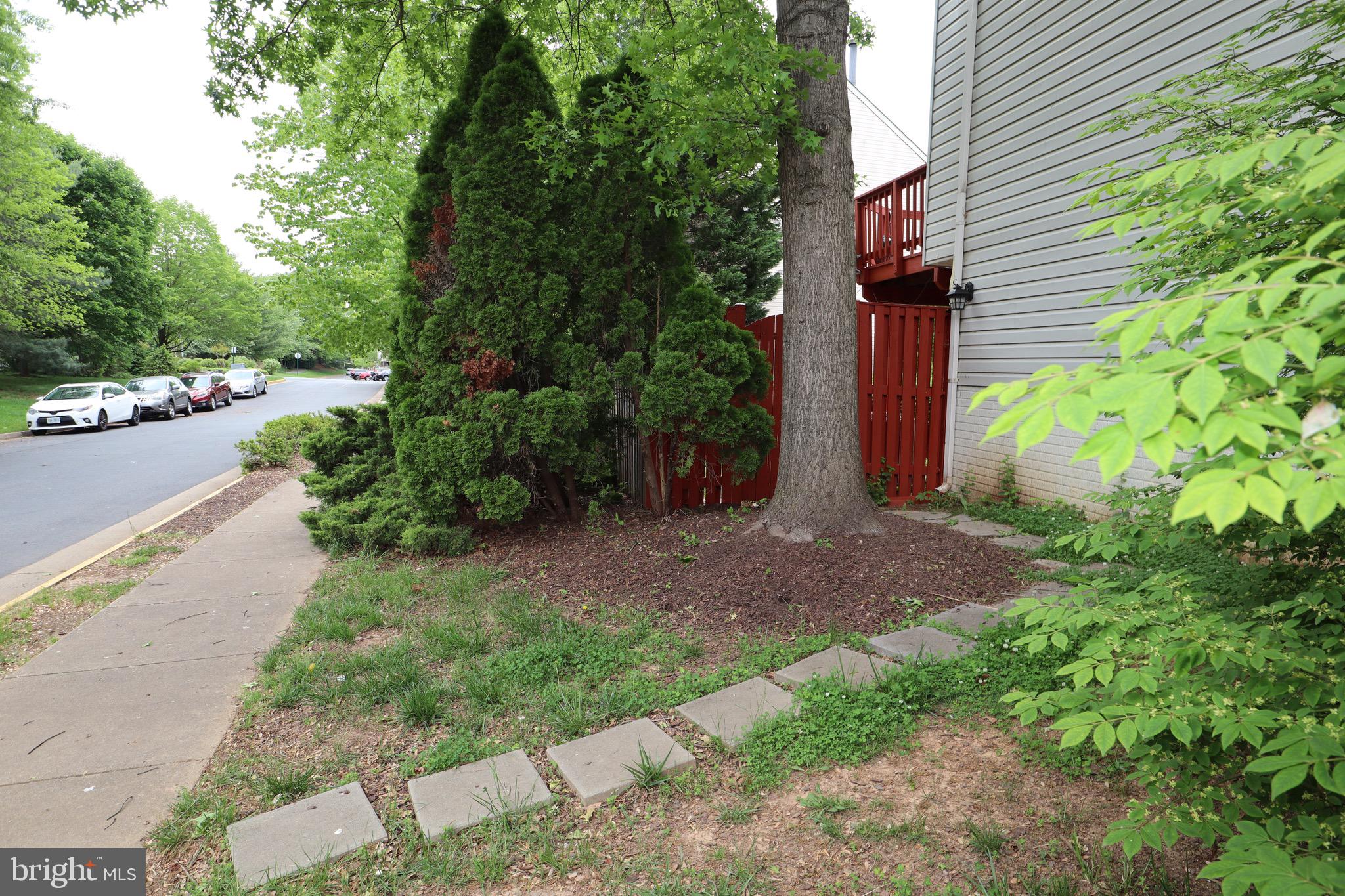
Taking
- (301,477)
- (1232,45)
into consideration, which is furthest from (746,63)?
(301,477)

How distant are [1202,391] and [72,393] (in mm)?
23069

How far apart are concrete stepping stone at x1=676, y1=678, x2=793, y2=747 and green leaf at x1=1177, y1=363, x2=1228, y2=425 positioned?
7.14ft

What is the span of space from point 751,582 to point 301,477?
16.5 ft

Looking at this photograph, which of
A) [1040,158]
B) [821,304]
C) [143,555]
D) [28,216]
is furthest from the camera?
[28,216]

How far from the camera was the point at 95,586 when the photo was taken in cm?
516

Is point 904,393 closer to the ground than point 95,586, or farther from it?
farther from it

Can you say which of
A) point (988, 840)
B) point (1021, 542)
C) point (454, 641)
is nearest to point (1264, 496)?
point (988, 840)

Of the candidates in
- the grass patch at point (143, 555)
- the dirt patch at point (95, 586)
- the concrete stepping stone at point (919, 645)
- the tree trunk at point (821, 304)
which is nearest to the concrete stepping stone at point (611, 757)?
the concrete stepping stone at point (919, 645)

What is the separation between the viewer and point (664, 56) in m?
5.36

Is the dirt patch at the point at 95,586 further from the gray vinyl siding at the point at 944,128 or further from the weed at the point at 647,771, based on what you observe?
the gray vinyl siding at the point at 944,128

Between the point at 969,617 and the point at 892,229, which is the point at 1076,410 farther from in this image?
the point at 892,229

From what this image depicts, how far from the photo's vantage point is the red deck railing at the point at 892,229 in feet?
30.2

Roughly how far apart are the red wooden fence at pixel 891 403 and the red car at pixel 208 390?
23699 mm

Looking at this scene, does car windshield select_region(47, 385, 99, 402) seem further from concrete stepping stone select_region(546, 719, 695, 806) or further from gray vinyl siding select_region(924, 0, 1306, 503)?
concrete stepping stone select_region(546, 719, 695, 806)
